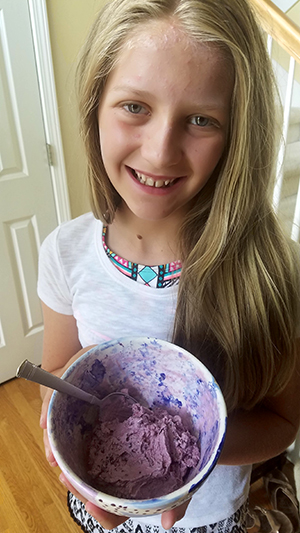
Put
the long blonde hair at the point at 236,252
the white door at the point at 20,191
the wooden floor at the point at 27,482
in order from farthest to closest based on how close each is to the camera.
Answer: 1. the white door at the point at 20,191
2. the wooden floor at the point at 27,482
3. the long blonde hair at the point at 236,252

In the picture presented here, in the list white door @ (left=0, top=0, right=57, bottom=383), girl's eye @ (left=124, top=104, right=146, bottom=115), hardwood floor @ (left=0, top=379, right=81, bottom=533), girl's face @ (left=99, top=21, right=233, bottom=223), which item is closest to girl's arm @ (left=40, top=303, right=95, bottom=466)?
girl's face @ (left=99, top=21, right=233, bottom=223)

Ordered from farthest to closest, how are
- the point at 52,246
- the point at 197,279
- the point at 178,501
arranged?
the point at 52,246
the point at 197,279
the point at 178,501

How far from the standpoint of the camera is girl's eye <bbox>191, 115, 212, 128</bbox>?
1.45ft

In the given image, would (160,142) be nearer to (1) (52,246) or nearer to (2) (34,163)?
(1) (52,246)

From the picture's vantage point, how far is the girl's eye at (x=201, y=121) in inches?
17.4

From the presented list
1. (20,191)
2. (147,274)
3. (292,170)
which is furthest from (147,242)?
(20,191)

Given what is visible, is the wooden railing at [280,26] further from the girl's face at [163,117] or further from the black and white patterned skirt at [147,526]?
the black and white patterned skirt at [147,526]

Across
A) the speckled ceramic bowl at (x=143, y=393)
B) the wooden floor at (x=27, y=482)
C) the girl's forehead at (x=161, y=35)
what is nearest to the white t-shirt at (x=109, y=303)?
the speckled ceramic bowl at (x=143, y=393)

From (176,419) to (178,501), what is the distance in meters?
0.15

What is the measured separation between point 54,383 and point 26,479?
1253 millimetres

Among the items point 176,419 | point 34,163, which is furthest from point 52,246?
point 34,163

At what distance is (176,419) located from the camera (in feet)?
1.51

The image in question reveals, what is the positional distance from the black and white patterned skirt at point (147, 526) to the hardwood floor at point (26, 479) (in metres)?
0.73

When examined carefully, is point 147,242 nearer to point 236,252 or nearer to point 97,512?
point 236,252
